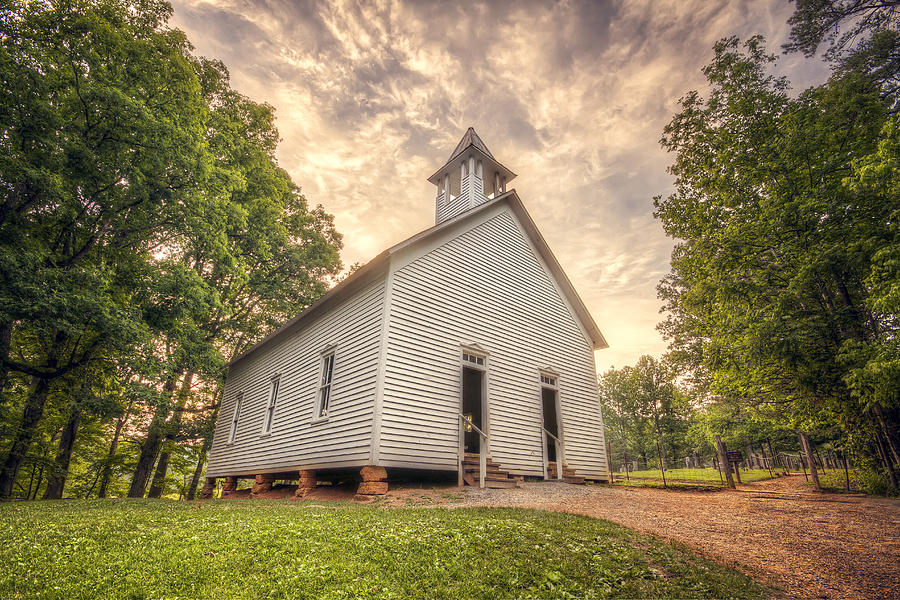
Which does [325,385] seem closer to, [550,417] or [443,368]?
[443,368]

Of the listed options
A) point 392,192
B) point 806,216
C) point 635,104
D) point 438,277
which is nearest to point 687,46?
point 635,104

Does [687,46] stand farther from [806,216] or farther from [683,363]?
[683,363]

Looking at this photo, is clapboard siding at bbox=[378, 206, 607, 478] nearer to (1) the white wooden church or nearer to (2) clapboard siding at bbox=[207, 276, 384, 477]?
(1) the white wooden church

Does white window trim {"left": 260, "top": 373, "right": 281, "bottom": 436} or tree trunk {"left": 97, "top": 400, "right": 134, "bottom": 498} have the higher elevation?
white window trim {"left": 260, "top": 373, "right": 281, "bottom": 436}

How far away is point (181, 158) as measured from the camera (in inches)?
426

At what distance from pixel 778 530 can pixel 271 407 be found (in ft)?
46.1

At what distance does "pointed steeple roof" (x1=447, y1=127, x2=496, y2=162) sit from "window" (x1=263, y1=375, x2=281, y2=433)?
11.3 metres

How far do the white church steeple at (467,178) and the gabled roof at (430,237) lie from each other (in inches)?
78.9

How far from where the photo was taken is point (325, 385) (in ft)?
35.3

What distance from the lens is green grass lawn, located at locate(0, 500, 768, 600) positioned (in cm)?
318

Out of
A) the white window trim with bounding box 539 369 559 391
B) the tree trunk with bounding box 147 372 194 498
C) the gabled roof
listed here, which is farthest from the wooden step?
the tree trunk with bounding box 147 372 194 498

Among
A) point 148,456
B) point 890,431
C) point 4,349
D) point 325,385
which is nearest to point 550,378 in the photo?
point 325,385

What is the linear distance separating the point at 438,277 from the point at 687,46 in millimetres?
10223

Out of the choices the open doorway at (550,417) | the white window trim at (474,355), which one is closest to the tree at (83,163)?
the white window trim at (474,355)
